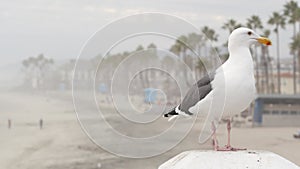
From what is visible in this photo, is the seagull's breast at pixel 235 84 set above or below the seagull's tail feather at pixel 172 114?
above

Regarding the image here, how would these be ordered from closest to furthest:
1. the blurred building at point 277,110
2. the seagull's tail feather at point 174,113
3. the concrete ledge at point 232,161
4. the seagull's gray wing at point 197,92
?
the concrete ledge at point 232,161 → the seagull's gray wing at point 197,92 → the seagull's tail feather at point 174,113 → the blurred building at point 277,110

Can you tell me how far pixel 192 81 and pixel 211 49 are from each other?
0.47 metres

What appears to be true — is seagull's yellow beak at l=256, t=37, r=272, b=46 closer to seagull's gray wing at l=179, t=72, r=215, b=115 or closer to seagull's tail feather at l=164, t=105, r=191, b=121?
seagull's gray wing at l=179, t=72, r=215, b=115

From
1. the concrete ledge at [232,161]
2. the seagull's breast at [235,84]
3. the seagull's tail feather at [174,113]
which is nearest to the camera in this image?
the concrete ledge at [232,161]

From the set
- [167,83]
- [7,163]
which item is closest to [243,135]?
[7,163]

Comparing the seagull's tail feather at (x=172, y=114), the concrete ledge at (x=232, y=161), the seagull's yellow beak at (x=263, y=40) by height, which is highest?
the seagull's yellow beak at (x=263, y=40)

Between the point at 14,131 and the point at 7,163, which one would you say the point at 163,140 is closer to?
the point at 7,163

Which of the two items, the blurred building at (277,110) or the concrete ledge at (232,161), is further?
the blurred building at (277,110)

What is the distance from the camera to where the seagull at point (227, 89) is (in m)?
5.66

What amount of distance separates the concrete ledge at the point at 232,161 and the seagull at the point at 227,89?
15.6 inches

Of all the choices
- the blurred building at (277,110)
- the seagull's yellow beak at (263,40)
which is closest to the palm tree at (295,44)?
the blurred building at (277,110)

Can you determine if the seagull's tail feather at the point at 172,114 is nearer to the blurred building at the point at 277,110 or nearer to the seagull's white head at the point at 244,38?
the seagull's white head at the point at 244,38

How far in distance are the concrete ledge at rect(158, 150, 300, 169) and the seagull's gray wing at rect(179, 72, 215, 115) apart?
60 cm

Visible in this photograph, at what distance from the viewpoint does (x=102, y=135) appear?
6547mm
